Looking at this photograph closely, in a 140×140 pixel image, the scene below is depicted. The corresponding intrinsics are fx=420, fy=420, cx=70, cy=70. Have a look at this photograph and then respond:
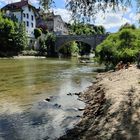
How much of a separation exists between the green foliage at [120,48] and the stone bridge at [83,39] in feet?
162

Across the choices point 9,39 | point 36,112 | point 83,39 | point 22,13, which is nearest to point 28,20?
point 22,13

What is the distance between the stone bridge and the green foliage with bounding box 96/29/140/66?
49456 millimetres

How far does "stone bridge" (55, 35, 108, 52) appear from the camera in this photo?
322ft

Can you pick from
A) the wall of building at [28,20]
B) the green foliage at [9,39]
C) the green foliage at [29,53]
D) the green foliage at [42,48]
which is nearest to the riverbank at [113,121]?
the green foliage at [9,39]

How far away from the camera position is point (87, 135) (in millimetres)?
12633

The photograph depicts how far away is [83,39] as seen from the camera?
337ft

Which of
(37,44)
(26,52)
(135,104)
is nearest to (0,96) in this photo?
(135,104)

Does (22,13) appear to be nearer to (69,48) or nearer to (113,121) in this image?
(69,48)

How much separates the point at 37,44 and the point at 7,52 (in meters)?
19.1

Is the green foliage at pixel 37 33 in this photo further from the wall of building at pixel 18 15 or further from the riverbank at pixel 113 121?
the riverbank at pixel 113 121

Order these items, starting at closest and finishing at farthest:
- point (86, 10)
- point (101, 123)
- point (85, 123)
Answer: point (101, 123), point (85, 123), point (86, 10)

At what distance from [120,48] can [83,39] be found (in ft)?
193

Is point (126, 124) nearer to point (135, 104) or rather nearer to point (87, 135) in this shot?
point (87, 135)

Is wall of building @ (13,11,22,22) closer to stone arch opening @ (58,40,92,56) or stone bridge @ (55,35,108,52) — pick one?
stone bridge @ (55,35,108,52)
